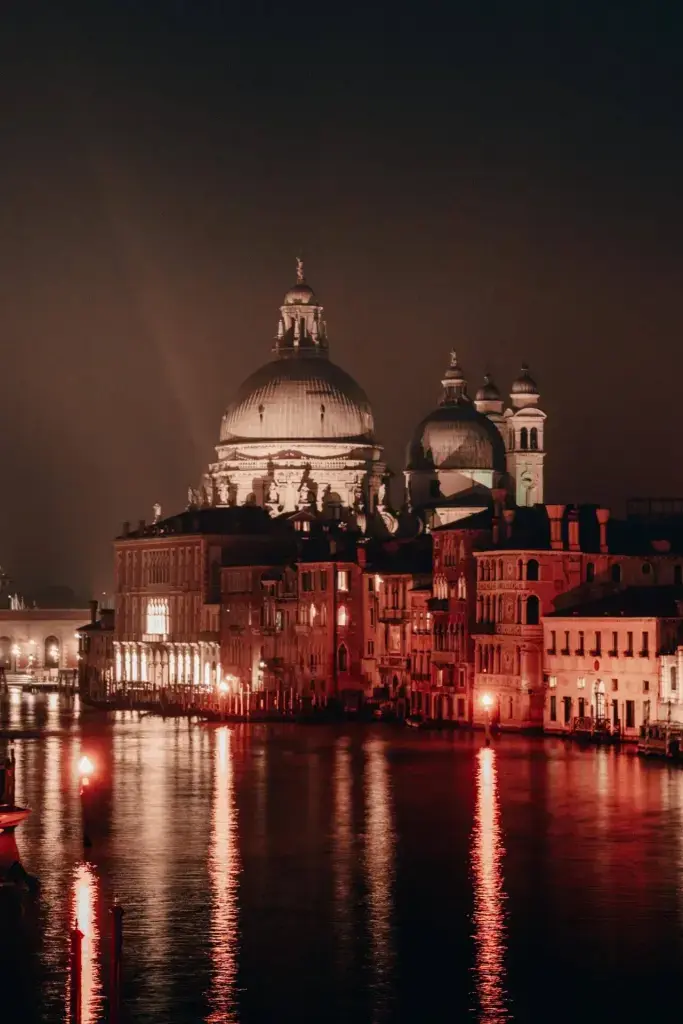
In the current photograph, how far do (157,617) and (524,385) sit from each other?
61.1 feet

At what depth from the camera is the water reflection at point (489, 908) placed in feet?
126

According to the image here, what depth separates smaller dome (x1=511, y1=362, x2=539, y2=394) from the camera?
419 feet

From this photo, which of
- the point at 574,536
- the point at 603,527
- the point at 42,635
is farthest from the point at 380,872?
the point at 42,635

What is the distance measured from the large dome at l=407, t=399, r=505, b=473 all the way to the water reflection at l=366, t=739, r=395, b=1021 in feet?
174

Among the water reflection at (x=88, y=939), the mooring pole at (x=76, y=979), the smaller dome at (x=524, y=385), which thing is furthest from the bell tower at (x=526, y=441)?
the mooring pole at (x=76, y=979)

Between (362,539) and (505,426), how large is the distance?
81.0 ft

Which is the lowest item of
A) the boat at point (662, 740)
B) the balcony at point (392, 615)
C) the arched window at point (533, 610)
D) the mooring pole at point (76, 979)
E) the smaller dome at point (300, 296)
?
the mooring pole at point (76, 979)

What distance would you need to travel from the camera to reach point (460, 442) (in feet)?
421

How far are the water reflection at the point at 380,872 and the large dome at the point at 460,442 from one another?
52990 millimetres

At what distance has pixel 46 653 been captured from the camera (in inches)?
6806

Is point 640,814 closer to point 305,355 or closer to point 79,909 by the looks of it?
point 79,909

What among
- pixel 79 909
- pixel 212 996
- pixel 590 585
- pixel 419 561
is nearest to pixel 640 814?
pixel 79 909

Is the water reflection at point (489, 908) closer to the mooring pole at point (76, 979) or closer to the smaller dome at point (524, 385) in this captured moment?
the mooring pole at point (76, 979)

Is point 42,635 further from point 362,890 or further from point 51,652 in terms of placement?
point 362,890
